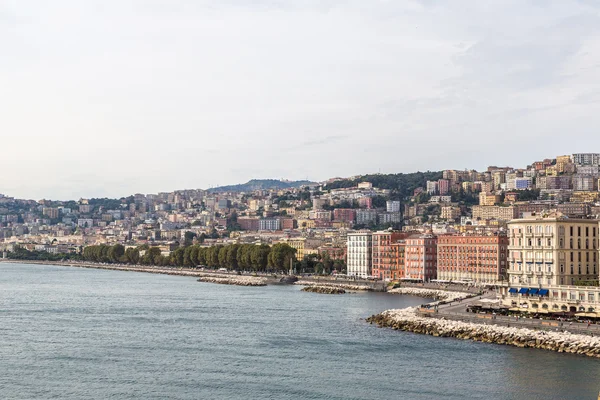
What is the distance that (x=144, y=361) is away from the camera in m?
31.8

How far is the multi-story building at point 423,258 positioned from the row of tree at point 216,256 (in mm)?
16742

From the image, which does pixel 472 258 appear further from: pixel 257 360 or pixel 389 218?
pixel 389 218

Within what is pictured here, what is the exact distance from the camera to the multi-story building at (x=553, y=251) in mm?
42094

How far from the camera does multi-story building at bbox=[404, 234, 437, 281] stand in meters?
71.8

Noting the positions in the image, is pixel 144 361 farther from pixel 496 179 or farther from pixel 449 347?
pixel 496 179

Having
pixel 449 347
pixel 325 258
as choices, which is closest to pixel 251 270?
pixel 325 258

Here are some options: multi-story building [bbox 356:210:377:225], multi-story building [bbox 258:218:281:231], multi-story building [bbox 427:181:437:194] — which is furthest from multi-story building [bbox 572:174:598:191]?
multi-story building [bbox 258:218:281:231]

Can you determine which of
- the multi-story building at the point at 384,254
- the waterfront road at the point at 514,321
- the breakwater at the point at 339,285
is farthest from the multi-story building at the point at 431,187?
the waterfront road at the point at 514,321

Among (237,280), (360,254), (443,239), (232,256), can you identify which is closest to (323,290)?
(443,239)

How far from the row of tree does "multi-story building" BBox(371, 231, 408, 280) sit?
11433 millimetres

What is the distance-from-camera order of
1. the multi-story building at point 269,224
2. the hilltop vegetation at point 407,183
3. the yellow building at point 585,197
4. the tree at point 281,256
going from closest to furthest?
the tree at point 281,256 < the yellow building at point 585,197 < the multi-story building at point 269,224 < the hilltop vegetation at point 407,183

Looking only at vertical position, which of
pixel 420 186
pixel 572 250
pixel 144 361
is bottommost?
pixel 144 361

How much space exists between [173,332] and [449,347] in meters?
12.3

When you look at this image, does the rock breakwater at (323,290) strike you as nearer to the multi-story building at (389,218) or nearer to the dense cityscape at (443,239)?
the dense cityscape at (443,239)
